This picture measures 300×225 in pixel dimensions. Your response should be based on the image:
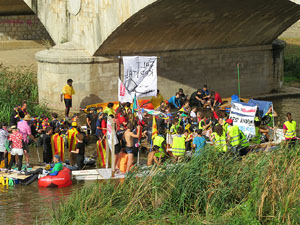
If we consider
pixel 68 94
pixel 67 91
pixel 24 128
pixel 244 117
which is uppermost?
pixel 67 91

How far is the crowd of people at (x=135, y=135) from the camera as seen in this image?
16.5 meters

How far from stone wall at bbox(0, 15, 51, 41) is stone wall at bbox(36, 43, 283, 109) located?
42.5ft

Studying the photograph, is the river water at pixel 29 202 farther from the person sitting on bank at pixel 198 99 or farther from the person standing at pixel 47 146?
the person sitting on bank at pixel 198 99

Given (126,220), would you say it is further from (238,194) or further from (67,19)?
(67,19)

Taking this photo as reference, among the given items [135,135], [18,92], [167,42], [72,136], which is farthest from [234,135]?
[18,92]

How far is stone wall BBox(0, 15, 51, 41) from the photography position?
38.3 metres

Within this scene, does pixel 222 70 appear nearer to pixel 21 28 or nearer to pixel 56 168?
pixel 56 168

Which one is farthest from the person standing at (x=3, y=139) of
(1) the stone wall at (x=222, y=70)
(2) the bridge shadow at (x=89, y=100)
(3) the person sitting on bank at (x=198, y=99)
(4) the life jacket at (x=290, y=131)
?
(1) the stone wall at (x=222, y=70)

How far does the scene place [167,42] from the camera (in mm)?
26609

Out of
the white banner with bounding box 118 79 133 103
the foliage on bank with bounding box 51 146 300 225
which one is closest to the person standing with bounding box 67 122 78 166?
the white banner with bounding box 118 79 133 103

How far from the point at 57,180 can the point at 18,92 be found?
1025cm

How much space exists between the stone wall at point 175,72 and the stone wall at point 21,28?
12.9 m

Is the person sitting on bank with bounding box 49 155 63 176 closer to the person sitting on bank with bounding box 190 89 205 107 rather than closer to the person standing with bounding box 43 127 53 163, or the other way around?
the person standing with bounding box 43 127 53 163

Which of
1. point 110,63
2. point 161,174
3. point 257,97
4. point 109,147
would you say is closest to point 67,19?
point 110,63
